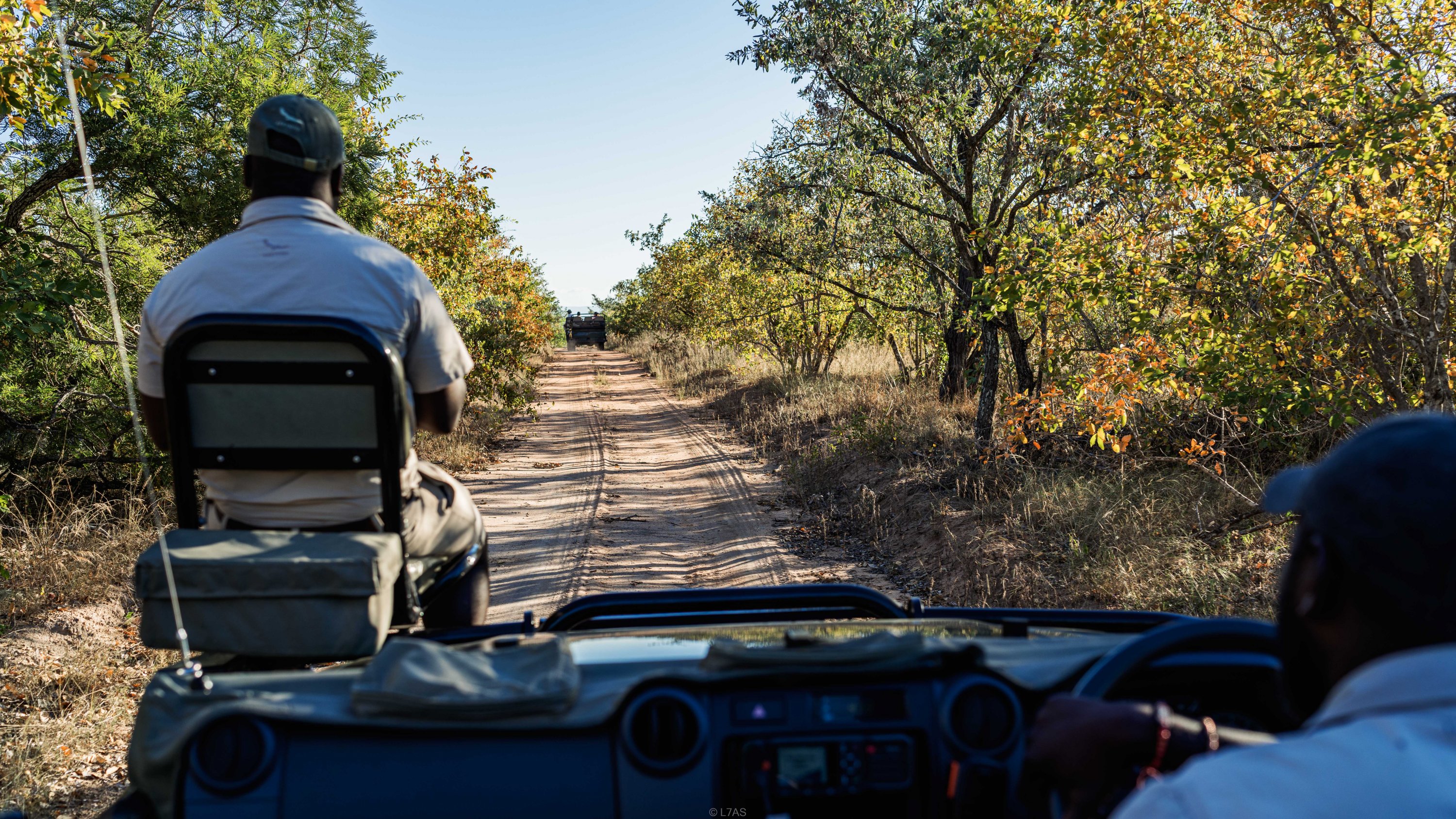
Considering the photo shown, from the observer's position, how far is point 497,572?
6758mm

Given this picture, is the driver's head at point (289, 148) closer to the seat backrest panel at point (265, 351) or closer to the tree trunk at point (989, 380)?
the seat backrest panel at point (265, 351)

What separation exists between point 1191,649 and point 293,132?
225 cm

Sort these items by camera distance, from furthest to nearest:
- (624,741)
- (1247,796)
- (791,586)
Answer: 1. (791,586)
2. (624,741)
3. (1247,796)

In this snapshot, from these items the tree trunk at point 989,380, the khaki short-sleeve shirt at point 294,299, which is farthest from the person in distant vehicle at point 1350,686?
the tree trunk at point 989,380

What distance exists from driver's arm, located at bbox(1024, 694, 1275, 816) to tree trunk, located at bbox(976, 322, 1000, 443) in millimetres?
8057

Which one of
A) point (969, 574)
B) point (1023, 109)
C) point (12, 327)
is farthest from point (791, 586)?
point (1023, 109)

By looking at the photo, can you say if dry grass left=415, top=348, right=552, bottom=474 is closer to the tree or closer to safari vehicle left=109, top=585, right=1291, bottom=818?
the tree

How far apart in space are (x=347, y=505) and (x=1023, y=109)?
810 centimetres

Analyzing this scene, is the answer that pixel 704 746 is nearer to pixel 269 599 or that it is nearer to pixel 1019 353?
pixel 269 599

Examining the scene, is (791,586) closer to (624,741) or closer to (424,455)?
(624,741)

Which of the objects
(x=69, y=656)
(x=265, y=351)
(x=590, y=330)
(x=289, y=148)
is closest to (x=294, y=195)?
(x=289, y=148)

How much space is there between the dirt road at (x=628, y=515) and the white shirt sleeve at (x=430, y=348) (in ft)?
11.1

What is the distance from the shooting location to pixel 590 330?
50.5 metres

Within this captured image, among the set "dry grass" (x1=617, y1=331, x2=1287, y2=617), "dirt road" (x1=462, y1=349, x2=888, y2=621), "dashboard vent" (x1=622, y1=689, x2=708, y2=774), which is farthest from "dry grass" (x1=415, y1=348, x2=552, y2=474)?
"dashboard vent" (x1=622, y1=689, x2=708, y2=774)
